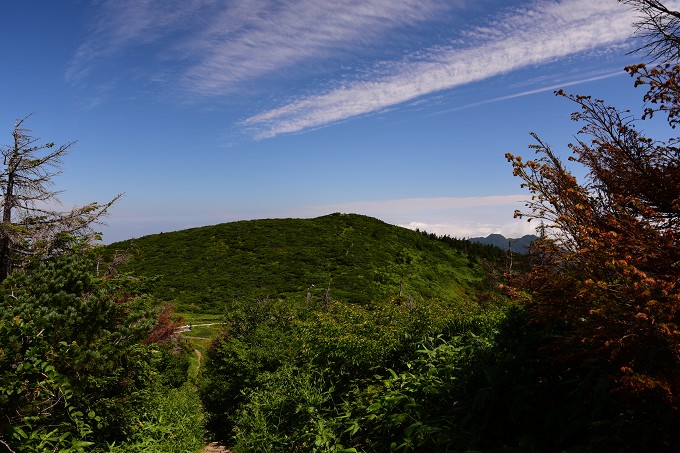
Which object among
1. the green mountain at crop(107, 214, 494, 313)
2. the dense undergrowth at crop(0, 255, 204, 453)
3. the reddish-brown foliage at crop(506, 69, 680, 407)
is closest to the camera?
the reddish-brown foliage at crop(506, 69, 680, 407)

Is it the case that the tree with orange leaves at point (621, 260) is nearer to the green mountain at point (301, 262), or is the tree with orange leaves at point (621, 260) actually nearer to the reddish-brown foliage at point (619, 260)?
the reddish-brown foliage at point (619, 260)

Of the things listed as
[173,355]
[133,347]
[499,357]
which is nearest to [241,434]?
[133,347]

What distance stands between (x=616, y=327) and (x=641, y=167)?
71.4 inches

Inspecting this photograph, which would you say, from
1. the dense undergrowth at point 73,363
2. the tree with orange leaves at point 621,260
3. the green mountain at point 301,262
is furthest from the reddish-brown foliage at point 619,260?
the green mountain at point 301,262

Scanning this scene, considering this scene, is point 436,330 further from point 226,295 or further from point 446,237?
point 446,237

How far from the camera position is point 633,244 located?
2895mm

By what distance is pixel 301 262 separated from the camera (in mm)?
49469

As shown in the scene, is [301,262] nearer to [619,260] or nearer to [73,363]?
[73,363]

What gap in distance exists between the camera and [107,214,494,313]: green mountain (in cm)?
4200

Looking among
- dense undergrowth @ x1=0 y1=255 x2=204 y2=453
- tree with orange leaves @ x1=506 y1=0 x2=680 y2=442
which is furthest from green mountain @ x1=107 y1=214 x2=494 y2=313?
tree with orange leaves @ x1=506 y1=0 x2=680 y2=442

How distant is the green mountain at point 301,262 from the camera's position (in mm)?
42000

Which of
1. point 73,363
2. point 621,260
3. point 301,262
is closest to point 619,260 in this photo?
point 621,260

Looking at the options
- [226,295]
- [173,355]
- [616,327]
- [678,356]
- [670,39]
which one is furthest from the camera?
[226,295]

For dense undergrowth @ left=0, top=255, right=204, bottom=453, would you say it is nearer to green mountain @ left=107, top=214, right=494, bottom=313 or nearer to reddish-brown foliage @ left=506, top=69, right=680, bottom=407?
reddish-brown foliage @ left=506, top=69, right=680, bottom=407
